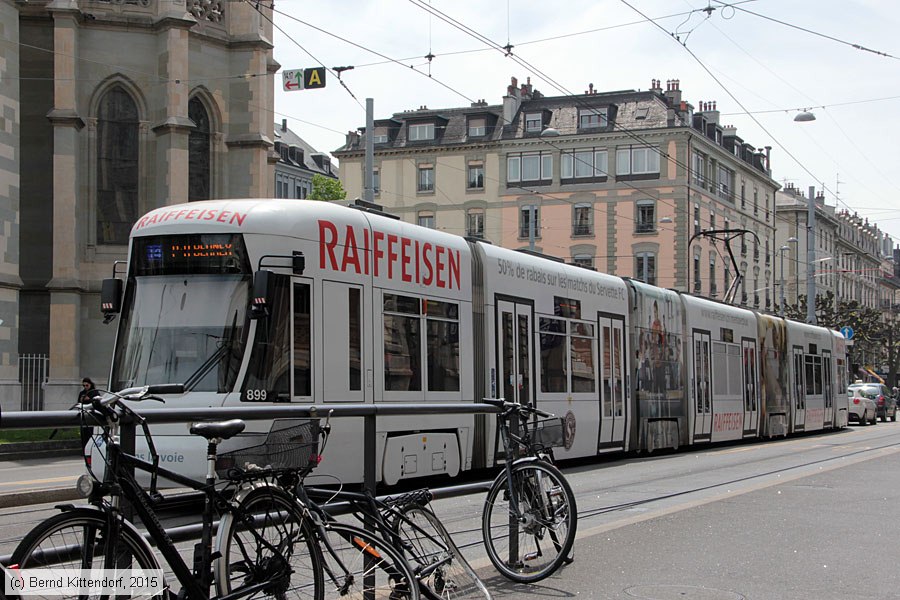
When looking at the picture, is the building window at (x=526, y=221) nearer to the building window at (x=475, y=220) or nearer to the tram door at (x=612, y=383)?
the building window at (x=475, y=220)

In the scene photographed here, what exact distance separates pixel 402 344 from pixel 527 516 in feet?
20.3

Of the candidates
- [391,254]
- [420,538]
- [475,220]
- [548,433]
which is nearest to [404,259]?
[391,254]

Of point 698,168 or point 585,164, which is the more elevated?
point 585,164

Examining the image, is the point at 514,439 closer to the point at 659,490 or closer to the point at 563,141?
the point at 659,490

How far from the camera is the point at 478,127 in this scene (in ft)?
252

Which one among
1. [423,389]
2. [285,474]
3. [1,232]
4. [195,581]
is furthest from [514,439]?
[1,232]

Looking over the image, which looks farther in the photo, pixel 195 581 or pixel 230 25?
pixel 230 25

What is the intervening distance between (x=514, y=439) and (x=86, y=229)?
26347 millimetres

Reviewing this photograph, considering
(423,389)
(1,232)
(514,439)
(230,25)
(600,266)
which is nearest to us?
(514,439)

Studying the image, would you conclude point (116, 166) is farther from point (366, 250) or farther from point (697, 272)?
point (697, 272)

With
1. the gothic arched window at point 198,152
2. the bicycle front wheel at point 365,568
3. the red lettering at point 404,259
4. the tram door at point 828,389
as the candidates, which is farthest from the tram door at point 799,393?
the bicycle front wheel at point 365,568

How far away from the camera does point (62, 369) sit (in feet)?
99.4

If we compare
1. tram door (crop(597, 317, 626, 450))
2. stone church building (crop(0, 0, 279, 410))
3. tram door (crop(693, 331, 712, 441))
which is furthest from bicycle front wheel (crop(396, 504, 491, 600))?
stone church building (crop(0, 0, 279, 410))

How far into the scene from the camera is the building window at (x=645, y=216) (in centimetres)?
7269
